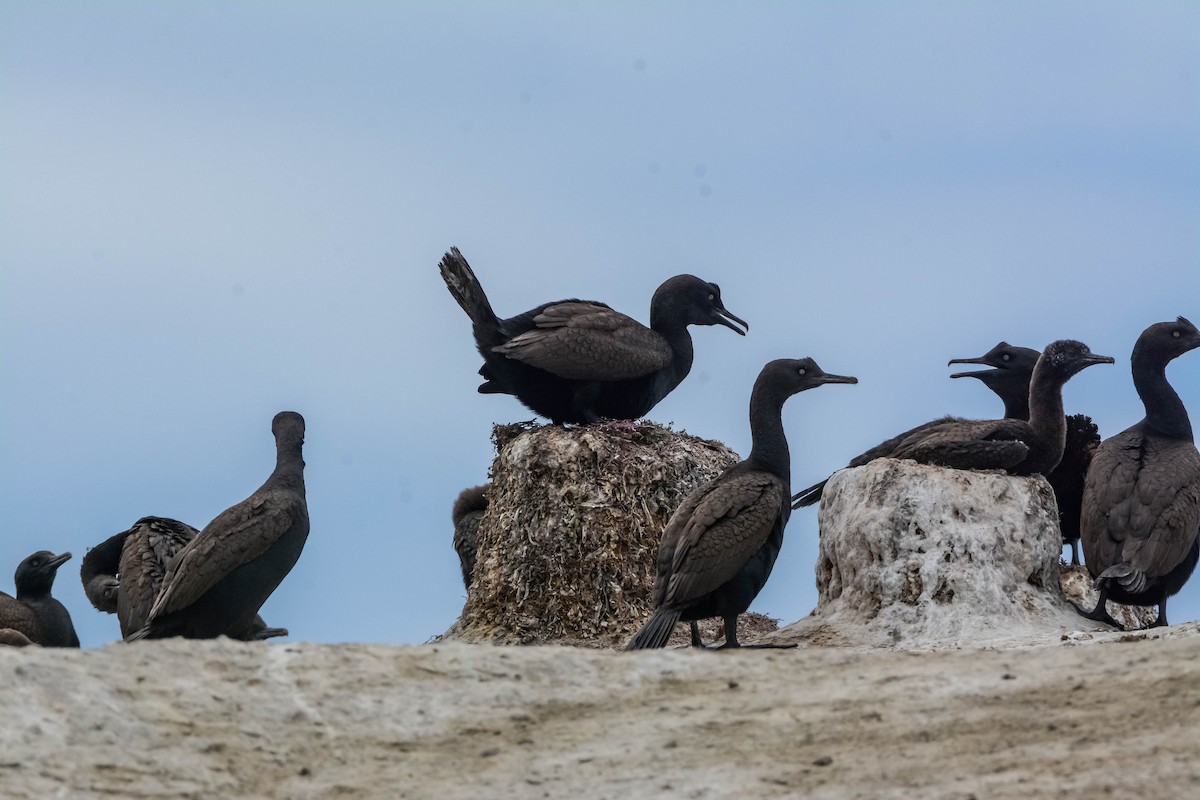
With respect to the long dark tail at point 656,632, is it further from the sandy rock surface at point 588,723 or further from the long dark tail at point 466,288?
the long dark tail at point 466,288

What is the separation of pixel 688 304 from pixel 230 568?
7.65m

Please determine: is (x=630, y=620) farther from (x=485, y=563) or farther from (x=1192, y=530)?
(x=1192, y=530)

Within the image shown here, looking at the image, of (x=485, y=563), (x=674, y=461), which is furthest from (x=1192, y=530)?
(x=485, y=563)

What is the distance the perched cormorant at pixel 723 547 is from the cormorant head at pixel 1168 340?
5000mm

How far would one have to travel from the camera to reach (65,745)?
8.96 m

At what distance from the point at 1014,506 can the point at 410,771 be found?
27.8ft

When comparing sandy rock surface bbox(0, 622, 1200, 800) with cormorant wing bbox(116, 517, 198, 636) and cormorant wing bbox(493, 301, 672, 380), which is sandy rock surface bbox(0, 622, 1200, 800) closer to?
cormorant wing bbox(116, 517, 198, 636)

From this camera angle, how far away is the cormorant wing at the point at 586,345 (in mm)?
19391

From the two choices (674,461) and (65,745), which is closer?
(65,745)

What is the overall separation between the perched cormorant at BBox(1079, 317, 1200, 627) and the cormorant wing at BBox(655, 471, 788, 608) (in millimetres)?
3336

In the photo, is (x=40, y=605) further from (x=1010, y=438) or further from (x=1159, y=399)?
(x=1159, y=399)

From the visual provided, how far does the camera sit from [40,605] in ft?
65.1

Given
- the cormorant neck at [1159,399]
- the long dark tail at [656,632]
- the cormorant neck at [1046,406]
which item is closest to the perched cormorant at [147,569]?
the long dark tail at [656,632]

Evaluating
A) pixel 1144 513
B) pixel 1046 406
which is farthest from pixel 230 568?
pixel 1144 513
